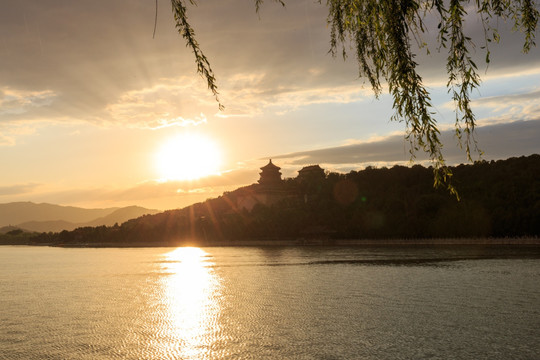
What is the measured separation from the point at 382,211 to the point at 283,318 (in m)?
71.8

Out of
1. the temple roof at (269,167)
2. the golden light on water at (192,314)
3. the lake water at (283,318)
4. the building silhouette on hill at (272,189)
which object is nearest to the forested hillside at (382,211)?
the building silhouette on hill at (272,189)

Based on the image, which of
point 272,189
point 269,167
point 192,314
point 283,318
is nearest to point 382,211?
point 272,189

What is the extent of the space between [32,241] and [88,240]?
3883cm

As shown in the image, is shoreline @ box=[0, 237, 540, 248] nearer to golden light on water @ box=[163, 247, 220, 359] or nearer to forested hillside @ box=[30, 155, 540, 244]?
forested hillside @ box=[30, 155, 540, 244]

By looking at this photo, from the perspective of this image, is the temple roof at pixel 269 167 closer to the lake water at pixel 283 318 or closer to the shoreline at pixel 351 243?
the shoreline at pixel 351 243

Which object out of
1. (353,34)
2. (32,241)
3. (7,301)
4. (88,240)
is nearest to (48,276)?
(7,301)

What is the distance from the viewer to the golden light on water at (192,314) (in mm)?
14305

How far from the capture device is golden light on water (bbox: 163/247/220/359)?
46.9 ft

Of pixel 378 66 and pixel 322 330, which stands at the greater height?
pixel 378 66

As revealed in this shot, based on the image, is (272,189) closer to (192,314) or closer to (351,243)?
(351,243)

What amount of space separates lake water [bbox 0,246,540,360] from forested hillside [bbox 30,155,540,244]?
38.8 metres

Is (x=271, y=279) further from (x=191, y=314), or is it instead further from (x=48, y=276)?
(x=48, y=276)

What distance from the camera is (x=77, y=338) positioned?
51.0 feet

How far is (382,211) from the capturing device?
87.5m
